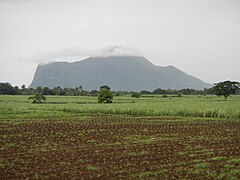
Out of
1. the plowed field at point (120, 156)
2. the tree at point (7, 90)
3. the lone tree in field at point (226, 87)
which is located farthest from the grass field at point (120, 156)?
the tree at point (7, 90)

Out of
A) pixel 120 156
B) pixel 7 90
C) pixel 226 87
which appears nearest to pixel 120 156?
pixel 120 156

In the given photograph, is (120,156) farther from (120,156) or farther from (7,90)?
(7,90)

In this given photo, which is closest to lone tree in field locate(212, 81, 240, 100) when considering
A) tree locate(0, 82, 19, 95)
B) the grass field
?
the grass field

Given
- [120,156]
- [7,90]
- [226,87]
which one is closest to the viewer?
[120,156]

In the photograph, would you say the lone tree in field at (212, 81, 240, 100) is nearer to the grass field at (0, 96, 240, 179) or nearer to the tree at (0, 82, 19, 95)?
the grass field at (0, 96, 240, 179)

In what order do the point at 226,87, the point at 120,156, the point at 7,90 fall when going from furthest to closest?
the point at 7,90, the point at 226,87, the point at 120,156

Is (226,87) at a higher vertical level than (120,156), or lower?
higher

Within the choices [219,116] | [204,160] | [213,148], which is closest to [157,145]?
[213,148]

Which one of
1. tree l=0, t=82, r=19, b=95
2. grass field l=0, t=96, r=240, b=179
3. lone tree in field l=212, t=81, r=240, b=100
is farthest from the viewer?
tree l=0, t=82, r=19, b=95

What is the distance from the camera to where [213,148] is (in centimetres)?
1440

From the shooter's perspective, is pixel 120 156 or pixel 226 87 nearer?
pixel 120 156

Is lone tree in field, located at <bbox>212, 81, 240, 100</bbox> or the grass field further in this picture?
lone tree in field, located at <bbox>212, 81, 240, 100</bbox>

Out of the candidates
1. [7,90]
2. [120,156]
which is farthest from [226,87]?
[7,90]

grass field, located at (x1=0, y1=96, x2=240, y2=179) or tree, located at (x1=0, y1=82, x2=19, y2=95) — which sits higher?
tree, located at (x1=0, y1=82, x2=19, y2=95)
